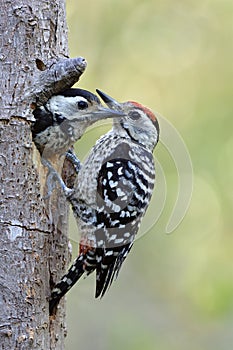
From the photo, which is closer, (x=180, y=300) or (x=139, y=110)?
(x=139, y=110)

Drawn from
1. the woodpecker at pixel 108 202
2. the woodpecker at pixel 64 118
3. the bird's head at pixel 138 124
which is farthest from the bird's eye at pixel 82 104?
the bird's head at pixel 138 124

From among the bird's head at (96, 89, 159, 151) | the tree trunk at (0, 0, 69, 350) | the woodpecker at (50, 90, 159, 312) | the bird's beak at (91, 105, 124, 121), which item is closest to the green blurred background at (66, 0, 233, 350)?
the bird's head at (96, 89, 159, 151)

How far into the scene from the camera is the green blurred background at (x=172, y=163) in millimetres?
5902

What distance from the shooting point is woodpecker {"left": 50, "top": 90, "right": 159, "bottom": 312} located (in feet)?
12.8

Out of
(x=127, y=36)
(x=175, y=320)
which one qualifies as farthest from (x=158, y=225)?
(x=127, y=36)

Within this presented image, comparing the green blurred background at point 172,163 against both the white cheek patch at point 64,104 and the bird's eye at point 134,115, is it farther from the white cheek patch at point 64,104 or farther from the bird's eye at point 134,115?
the white cheek patch at point 64,104

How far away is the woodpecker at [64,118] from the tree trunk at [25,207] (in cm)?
10

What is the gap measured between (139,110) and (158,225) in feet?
7.60

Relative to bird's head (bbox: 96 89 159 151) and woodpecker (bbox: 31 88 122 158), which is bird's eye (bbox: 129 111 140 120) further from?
woodpecker (bbox: 31 88 122 158)

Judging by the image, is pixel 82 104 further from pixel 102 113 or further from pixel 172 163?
pixel 172 163

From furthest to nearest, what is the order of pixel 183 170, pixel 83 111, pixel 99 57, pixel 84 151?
pixel 99 57 < pixel 84 151 < pixel 183 170 < pixel 83 111

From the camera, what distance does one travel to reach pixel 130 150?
422 cm

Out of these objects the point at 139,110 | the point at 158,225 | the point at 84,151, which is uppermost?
the point at 139,110

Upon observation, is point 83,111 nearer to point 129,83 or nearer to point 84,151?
point 84,151
